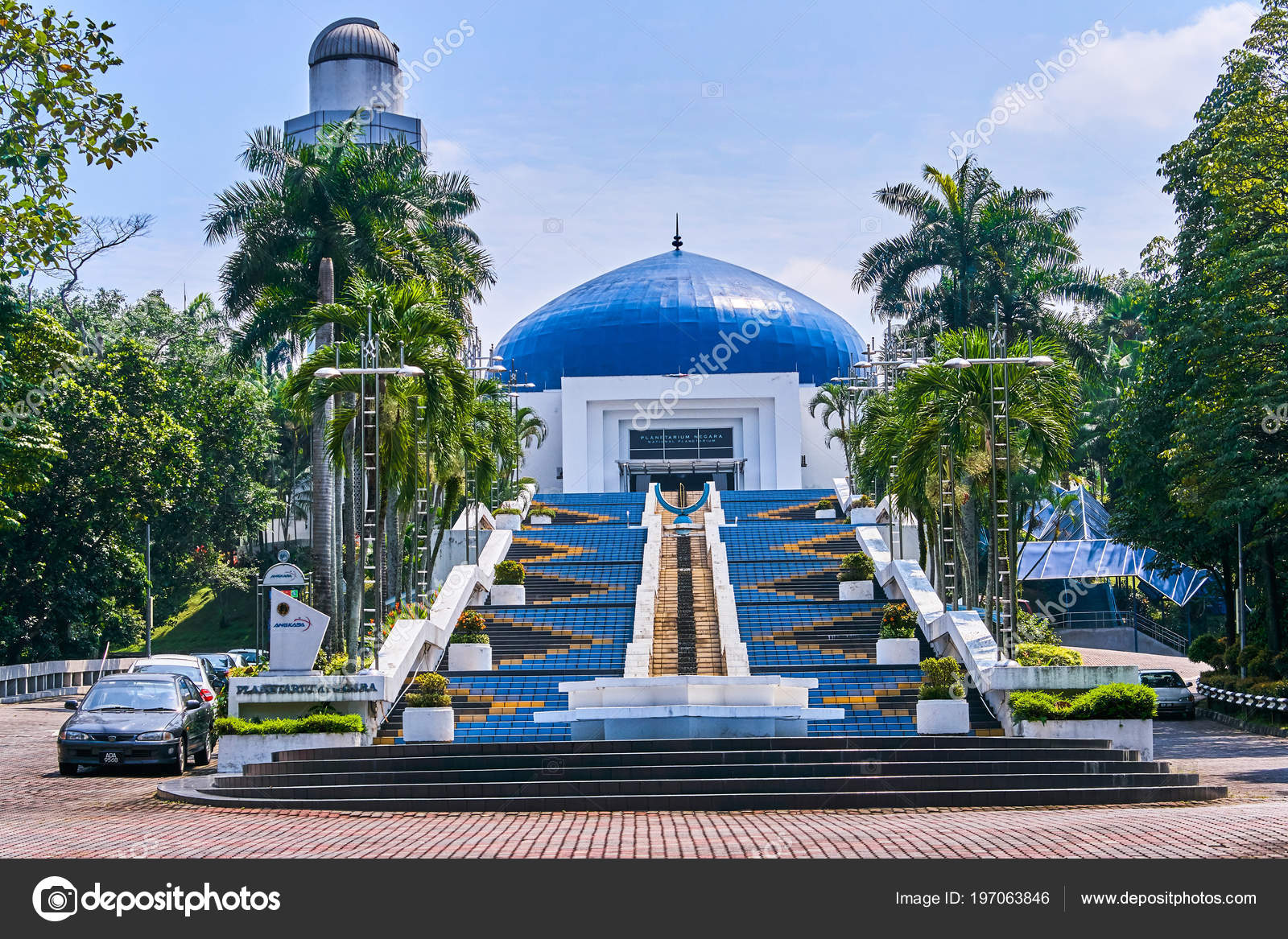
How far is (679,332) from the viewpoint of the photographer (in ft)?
226

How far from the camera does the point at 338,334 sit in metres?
28.3

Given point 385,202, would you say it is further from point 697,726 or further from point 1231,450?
point 1231,450

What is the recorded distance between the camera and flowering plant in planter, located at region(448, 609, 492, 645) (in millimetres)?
25609

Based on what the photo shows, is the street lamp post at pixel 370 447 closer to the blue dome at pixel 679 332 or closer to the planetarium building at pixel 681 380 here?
the planetarium building at pixel 681 380

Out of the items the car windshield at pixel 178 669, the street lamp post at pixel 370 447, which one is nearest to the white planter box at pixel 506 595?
the car windshield at pixel 178 669

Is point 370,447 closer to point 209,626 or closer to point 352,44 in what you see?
point 209,626

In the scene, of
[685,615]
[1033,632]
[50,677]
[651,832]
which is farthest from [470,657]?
[50,677]

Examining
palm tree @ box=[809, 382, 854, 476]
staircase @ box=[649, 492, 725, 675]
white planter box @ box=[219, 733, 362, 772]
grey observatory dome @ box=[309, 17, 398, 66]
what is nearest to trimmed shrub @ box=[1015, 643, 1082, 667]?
staircase @ box=[649, 492, 725, 675]

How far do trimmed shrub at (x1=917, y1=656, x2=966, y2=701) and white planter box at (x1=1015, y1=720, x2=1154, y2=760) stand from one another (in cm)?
144

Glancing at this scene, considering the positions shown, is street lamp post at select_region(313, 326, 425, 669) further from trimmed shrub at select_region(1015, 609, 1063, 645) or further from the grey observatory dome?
the grey observatory dome
